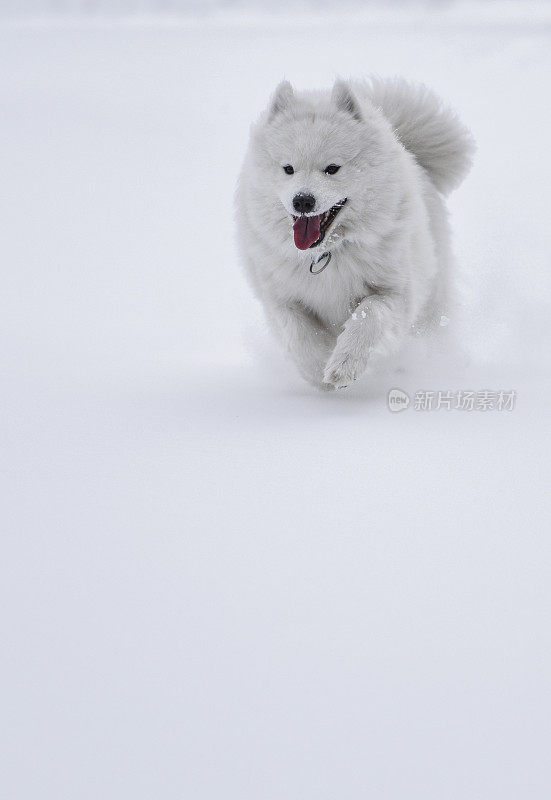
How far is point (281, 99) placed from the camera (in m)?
4.17

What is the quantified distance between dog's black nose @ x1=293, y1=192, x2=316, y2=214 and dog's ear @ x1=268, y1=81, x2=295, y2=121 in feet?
1.84

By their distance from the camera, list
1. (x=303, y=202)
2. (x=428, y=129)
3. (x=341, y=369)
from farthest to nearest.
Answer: (x=428, y=129), (x=341, y=369), (x=303, y=202)

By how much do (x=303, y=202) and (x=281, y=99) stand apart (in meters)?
0.61

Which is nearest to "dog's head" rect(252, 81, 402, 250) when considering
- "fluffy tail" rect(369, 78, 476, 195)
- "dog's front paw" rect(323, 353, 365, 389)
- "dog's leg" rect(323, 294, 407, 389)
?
"dog's leg" rect(323, 294, 407, 389)

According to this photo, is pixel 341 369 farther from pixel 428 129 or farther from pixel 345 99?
pixel 428 129

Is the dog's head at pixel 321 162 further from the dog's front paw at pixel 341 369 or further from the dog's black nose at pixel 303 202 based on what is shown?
the dog's front paw at pixel 341 369

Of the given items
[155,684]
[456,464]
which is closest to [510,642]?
[155,684]

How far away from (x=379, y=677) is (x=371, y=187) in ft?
8.60

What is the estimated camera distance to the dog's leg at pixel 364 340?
3943 mm

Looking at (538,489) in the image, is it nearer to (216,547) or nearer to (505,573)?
(505,573)

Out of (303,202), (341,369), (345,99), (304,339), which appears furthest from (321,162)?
(341,369)

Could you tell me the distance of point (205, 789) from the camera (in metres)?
1.53

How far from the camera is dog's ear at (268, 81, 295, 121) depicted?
4.14 meters

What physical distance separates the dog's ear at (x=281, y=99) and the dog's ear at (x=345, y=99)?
0.59ft
